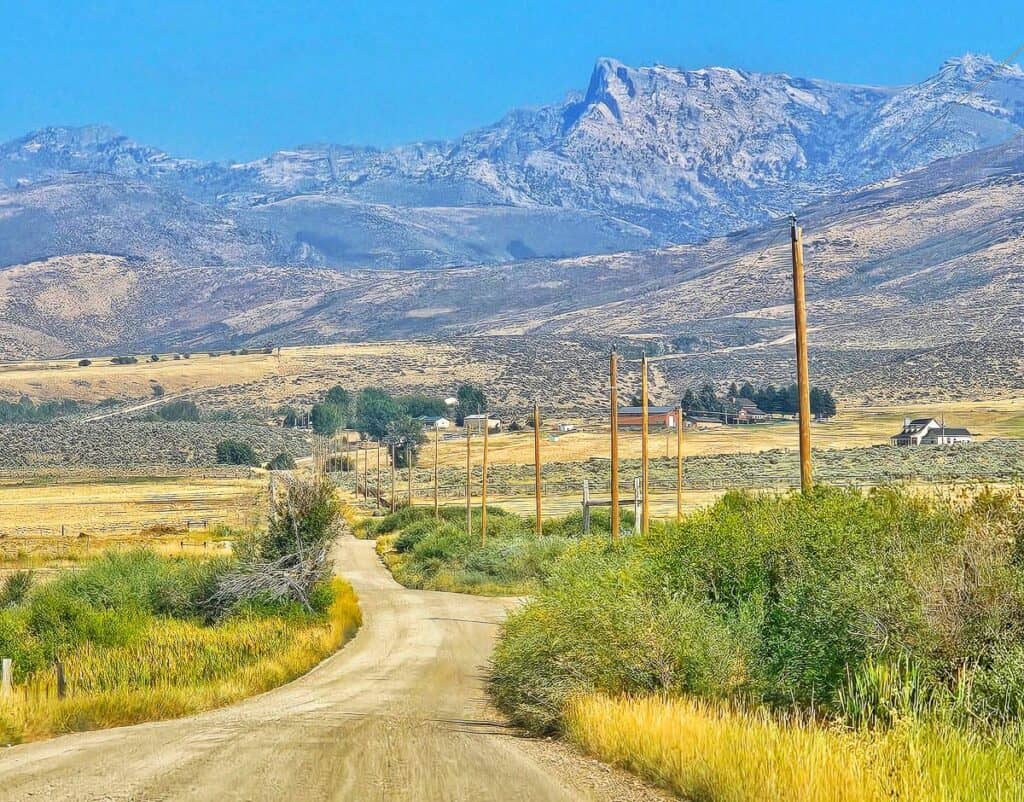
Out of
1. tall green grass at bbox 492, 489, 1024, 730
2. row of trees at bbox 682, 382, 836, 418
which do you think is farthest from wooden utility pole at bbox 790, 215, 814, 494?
row of trees at bbox 682, 382, 836, 418

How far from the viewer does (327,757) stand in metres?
15.2

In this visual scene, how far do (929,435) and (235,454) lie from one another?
61690mm

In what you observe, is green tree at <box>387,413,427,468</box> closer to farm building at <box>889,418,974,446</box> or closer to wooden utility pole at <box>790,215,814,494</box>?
farm building at <box>889,418,974,446</box>

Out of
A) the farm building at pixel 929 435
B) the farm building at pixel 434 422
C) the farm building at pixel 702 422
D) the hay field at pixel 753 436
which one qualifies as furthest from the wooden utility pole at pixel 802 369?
the farm building at pixel 434 422

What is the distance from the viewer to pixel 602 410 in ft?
549

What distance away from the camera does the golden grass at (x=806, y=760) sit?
10.4 m

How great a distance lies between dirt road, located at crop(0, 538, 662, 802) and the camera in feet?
43.1

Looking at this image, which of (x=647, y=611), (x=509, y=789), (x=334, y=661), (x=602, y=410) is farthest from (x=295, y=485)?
(x=602, y=410)

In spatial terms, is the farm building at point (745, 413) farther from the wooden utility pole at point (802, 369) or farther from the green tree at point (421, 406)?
the wooden utility pole at point (802, 369)

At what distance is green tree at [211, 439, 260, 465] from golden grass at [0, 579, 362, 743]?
3888 inches

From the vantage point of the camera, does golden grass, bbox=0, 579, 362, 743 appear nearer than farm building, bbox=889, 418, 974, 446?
Yes

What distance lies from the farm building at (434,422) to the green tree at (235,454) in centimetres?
2373

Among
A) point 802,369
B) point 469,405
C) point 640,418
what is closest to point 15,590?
point 802,369

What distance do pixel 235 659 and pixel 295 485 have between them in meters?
12.5
